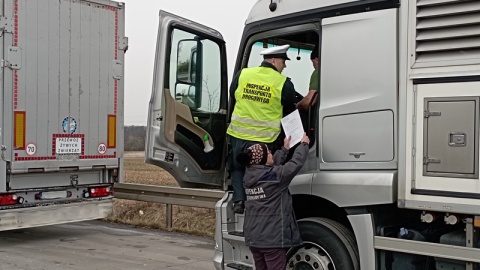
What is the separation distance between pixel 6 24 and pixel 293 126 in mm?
4946

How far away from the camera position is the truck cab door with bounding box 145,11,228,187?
549 centimetres

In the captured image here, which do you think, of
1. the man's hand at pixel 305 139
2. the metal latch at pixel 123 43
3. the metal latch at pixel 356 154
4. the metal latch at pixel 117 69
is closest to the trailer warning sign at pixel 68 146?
the metal latch at pixel 117 69

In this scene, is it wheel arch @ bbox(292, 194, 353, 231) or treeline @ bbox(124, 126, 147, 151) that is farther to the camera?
treeline @ bbox(124, 126, 147, 151)

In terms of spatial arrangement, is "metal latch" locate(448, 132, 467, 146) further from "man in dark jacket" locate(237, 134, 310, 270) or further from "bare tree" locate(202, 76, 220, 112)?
"bare tree" locate(202, 76, 220, 112)

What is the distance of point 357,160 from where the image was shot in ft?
15.3

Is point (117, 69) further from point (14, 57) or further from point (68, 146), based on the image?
point (14, 57)

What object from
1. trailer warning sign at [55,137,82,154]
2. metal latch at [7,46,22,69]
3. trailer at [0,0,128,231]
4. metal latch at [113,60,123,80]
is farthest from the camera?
metal latch at [113,60,123,80]

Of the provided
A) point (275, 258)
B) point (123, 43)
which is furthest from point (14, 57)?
point (275, 258)

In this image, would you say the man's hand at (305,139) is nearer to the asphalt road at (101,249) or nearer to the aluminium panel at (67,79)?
the asphalt road at (101,249)

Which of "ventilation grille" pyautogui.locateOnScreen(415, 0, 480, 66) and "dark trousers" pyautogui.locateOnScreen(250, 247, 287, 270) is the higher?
"ventilation grille" pyautogui.locateOnScreen(415, 0, 480, 66)

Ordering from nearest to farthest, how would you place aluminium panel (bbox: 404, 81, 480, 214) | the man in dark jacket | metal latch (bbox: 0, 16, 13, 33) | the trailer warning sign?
1. aluminium panel (bbox: 404, 81, 480, 214)
2. the man in dark jacket
3. metal latch (bbox: 0, 16, 13, 33)
4. the trailer warning sign

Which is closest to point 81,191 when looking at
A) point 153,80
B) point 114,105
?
point 114,105

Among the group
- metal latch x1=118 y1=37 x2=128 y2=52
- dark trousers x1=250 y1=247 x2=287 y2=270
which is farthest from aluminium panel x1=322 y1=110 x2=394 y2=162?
metal latch x1=118 y1=37 x2=128 y2=52

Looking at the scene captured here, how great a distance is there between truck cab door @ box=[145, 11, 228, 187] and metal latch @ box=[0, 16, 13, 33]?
11.8ft
